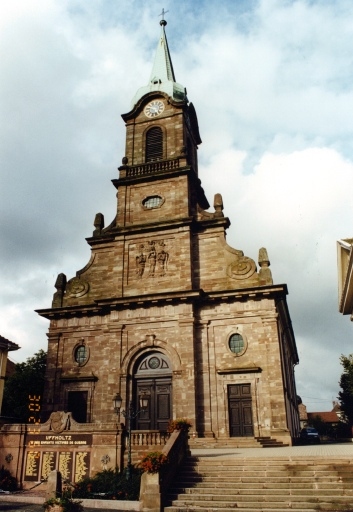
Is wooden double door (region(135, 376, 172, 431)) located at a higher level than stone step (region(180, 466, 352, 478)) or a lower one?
higher

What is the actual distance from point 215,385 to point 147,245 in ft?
31.6

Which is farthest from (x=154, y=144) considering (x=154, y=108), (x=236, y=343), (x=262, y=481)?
(x=262, y=481)

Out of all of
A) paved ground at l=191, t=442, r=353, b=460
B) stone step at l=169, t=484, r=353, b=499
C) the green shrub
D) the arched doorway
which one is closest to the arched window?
the arched doorway

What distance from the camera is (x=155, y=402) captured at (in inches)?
970

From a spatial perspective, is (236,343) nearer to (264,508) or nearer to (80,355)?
(80,355)

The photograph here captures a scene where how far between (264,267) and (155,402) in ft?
31.9

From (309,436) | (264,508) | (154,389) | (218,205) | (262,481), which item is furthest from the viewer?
(309,436)

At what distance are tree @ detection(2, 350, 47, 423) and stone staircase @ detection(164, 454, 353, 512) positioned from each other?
1792 centimetres

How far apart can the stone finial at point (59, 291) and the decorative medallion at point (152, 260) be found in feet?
16.9

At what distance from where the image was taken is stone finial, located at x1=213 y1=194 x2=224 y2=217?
92.8ft

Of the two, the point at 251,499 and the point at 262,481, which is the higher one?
the point at 262,481

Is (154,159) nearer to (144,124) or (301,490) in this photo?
(144,124)

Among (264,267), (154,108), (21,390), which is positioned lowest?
(21,390)

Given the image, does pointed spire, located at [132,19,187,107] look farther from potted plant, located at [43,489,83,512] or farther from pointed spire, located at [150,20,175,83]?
potted plant, located at [43,489,83,512]
